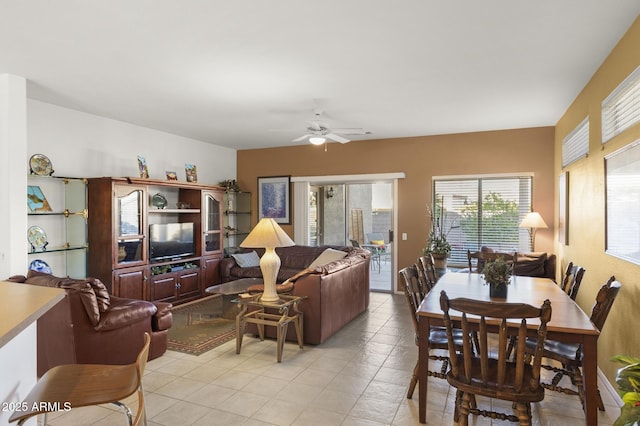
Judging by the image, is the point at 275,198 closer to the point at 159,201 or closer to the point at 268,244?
the point at 159,201

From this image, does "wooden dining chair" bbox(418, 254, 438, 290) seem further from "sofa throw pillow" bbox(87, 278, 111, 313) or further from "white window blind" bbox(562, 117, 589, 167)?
"sofa throw pillow" bbox(87, 278, 111, 313)

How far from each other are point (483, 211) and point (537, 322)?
446 centimetres

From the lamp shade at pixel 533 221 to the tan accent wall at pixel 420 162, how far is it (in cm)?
46

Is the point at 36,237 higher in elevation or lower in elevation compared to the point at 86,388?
higher

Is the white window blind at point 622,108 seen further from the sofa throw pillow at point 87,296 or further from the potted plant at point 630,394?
the sofa throw pillow at point 87,296

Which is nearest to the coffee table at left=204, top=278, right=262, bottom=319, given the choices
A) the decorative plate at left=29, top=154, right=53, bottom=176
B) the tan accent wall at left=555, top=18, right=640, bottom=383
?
the decorative plate at left=29, top=154, right=53, bottom=176

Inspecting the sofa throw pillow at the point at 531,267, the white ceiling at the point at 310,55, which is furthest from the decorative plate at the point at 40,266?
the sofa throw pillow at the point at 531,267

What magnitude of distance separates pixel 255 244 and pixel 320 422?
1.85 metres

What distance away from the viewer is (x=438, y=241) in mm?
6434

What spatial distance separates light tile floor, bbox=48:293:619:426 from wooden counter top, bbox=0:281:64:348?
1.20m

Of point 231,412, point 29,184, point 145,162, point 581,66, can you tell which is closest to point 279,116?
point 145,162

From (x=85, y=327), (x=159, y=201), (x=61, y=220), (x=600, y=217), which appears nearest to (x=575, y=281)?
(x=600, y=217)

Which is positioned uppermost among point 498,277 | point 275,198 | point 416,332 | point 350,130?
point 350,130

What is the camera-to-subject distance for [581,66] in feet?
11.9
